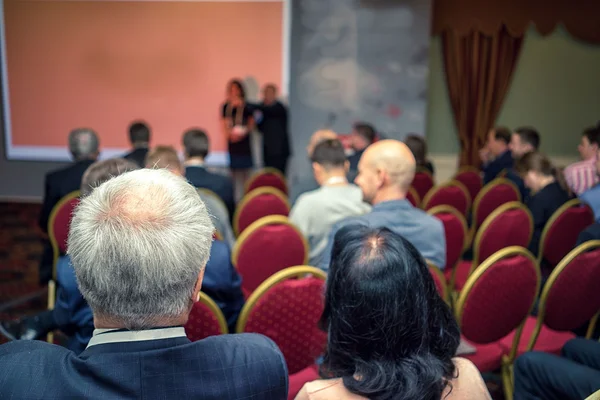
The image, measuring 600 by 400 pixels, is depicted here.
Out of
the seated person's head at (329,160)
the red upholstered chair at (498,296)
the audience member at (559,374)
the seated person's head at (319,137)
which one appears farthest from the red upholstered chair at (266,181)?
the audience member at (559,374)

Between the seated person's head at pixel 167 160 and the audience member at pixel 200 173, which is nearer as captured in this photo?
the seated person's head at pixel 167 160

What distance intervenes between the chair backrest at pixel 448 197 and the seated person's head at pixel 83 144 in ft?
7.61

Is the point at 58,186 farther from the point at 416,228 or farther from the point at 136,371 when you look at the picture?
the point at 136,371

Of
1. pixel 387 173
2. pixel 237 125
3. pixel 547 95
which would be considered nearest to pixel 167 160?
pixel 387 173

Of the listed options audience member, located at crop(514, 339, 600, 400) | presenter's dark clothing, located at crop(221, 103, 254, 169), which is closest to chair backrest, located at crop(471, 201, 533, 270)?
audience member, located at crop(514, 339, 600, 400)

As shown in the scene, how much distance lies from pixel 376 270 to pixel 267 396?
34 cm

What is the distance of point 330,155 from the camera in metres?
3.18

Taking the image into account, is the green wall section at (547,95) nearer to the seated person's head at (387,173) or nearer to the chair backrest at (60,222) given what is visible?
the seated person's head at (387,173)

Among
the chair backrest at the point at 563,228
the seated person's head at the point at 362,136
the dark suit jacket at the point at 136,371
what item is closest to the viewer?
the dark suit jacket at the point at 136,371

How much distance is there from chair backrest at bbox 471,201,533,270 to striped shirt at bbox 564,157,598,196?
1.35 m

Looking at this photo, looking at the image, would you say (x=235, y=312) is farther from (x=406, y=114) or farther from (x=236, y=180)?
(x=236, y=180)

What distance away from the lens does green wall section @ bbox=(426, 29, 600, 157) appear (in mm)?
7344

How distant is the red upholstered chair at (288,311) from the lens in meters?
1.75

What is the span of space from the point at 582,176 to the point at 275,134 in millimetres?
3689
